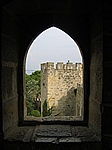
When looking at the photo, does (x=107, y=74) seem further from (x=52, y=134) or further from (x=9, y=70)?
(x=9, y=70)

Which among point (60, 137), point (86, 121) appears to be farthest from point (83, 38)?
point (60, 137)

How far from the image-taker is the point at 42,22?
1896mm

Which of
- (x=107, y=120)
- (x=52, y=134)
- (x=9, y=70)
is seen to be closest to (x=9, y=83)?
(x=9, y=70)

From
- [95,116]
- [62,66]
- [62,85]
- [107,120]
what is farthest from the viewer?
[62,85]

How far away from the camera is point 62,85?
11.4 meters

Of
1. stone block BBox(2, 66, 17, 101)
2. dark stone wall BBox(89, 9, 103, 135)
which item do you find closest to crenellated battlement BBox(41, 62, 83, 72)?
dark stone wall BBox(89, 9, 103, 135)

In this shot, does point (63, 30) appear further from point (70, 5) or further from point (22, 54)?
point (22, 54)

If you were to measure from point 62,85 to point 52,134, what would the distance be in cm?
978

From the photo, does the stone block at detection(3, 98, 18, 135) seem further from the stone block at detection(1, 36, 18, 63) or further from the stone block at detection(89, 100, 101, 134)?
the stone block at detection(89, 100, 101, 134)

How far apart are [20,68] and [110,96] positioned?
929mm

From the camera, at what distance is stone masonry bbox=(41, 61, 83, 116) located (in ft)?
36.1

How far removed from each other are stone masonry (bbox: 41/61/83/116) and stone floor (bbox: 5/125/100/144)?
9079 millimetres

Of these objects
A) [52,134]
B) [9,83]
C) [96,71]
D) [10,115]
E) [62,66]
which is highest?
[62,66]

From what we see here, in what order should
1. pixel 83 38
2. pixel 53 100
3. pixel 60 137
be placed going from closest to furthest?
1. pixel 60 137
2. pixel 83 38
3. pixel 53 100
